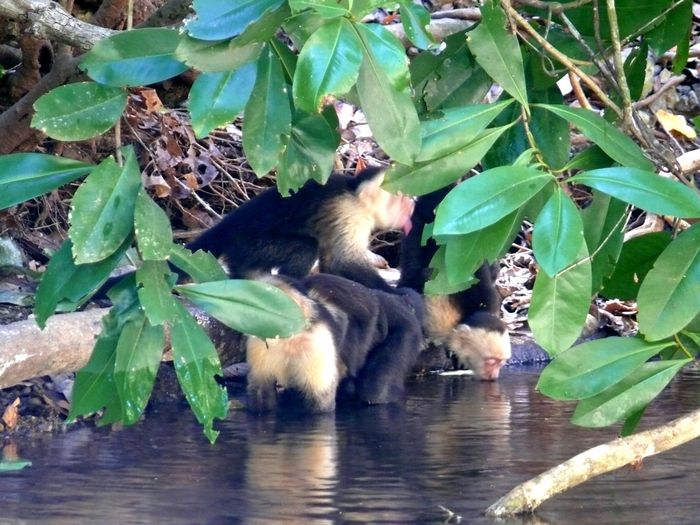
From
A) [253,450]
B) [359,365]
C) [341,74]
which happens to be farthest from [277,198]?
[341,74]

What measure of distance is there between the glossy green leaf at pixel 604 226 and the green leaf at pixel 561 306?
9.9 inches

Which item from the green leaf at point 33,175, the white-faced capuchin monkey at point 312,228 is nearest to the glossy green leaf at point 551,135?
the green leaf at point 33,175

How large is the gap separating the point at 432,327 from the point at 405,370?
1.09m

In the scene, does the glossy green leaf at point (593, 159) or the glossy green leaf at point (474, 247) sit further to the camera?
the glossy green leaf at point (593, 159)

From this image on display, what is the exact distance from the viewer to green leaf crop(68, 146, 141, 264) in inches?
98.5

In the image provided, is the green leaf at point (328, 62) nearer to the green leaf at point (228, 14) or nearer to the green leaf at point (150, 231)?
the green leaf at point (228, 14)

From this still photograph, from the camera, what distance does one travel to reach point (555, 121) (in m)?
3.15

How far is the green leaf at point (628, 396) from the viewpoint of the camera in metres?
3.00

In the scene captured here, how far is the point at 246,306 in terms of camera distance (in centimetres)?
256

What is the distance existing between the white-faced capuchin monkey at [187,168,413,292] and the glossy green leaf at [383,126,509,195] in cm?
415

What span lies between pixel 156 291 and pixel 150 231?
4.8 inches

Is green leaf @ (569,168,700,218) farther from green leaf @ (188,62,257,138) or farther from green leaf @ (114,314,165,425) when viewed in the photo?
green leaf @ (114,314,165,425)

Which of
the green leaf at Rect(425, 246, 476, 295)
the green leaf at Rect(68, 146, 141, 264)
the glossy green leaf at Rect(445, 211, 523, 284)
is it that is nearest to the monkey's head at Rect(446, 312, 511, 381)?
the green leaf at Rect(425, 246, 476, 295)

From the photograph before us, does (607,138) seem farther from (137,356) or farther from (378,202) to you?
(378,202)
